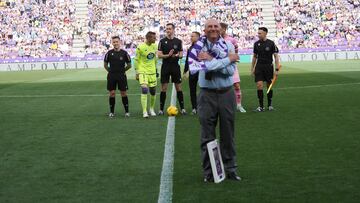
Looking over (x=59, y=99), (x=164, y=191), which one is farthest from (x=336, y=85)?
(x=164, y=191)

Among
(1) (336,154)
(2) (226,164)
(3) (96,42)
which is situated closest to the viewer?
(2) (226,164)

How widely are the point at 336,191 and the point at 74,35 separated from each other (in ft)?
155

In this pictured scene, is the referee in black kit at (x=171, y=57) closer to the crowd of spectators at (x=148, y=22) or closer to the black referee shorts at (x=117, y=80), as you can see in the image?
the black referee shorts at (x=117, y=80)

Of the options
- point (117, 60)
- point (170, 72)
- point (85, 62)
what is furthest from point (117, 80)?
point (85, 62)

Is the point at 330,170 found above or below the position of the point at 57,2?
below

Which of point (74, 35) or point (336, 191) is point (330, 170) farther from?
point (74, 35)

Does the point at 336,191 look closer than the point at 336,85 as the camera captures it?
Yes

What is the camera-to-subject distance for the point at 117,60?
15453mm

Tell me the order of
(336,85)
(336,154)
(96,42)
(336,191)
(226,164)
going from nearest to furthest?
(336,191) < (226,164) < (336,154) < (336,85) < (96,42)

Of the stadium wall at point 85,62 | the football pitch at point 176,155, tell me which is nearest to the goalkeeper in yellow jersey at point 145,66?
the football pitch at point 176,155

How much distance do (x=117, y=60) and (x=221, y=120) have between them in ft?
24.8

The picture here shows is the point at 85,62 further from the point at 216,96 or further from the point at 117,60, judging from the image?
the point at 216,96

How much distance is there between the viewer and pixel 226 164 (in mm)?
8219

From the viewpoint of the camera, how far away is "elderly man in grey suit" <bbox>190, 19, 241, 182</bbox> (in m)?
8.04
